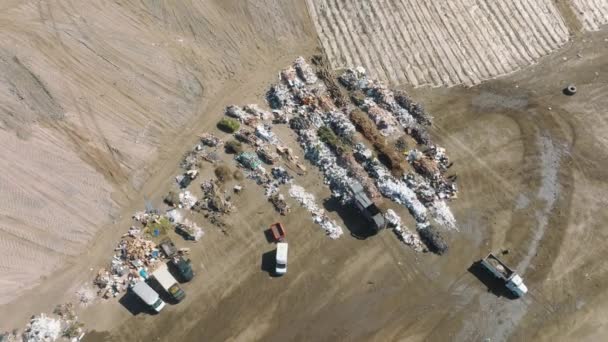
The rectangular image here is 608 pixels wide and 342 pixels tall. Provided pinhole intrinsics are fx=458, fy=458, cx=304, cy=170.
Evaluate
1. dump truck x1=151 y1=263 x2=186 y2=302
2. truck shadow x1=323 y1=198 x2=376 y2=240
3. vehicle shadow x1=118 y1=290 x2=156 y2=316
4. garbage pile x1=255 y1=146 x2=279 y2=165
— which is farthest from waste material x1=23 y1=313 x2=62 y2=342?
truck shadow x1=323 y1=198 x2=376 y2=240

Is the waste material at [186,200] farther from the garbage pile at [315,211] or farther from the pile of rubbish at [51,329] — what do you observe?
the pile of rubbish at [51,329]

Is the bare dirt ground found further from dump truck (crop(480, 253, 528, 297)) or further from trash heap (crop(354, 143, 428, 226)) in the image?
trash heap (crop(354, 143, 428, 226))

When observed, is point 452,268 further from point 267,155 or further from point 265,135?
point 265,135

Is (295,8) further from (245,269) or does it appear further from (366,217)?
(245,269)

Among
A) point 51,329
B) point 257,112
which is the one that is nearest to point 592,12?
point 257,112

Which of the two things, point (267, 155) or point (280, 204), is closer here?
point (280, 204)

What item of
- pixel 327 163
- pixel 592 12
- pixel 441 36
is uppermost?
pixel 441 36
